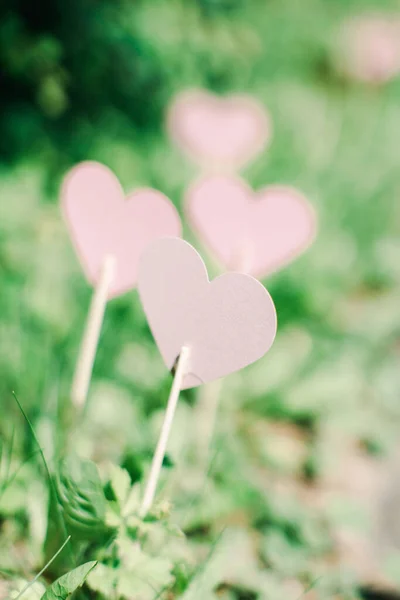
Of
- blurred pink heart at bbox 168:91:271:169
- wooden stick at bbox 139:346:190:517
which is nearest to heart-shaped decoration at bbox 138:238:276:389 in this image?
wooden stick at bbox 139:346:190:517

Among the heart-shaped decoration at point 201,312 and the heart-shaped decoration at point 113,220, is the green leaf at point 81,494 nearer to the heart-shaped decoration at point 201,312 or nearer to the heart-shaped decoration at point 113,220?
the heart-shaped decoration at point 201,312

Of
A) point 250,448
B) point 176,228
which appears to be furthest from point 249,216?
point 250,448

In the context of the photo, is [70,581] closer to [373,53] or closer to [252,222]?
[252,222]

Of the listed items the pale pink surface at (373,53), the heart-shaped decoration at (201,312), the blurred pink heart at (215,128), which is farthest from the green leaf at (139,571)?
the pale pink surface at (373,53)

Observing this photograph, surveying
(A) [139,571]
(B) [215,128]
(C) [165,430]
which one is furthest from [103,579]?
(B) [215,128]

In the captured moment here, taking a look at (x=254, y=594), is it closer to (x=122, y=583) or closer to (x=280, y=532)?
(x=280, y=532)

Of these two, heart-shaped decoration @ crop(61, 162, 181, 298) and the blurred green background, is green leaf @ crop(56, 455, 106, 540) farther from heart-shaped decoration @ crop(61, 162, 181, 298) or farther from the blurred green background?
heart-shaped decoration @ crop(61, 162, 181, 298)
